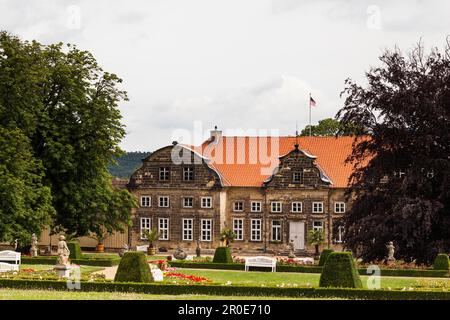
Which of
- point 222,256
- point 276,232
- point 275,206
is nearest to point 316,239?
point 276,232

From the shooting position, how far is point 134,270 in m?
27.4

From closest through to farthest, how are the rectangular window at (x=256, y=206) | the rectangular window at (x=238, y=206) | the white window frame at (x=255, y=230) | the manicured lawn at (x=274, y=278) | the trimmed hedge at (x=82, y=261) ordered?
the manicured lawn at (x=274, y=278)
the trimmed hedge at (x=82, y=261)
the white window frame at (x=255, y=230)
the rectangular window at (x=256, y=206)
the rectangular window at (x=238, y=206)

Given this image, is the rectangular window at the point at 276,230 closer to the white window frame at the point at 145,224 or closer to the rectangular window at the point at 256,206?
the rectangular window at the point at 256,206

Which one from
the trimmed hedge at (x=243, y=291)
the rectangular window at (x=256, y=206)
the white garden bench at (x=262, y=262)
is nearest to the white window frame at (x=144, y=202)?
the rectangular window at (x=256, y=206)

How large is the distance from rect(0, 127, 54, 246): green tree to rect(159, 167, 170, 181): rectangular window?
19.7 m

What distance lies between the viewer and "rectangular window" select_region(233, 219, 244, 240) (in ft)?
201

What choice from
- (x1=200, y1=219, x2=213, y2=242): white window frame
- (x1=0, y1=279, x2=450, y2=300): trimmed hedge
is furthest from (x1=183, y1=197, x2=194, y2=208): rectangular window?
(x1=0, y1=279, x2=450, y2=300): trimmed hedge

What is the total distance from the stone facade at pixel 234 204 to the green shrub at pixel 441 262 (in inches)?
821

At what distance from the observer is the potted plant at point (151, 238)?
187ft

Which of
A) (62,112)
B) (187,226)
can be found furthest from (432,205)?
(187,226)

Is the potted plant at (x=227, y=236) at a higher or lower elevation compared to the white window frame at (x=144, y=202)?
lower

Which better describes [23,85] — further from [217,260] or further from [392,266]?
[392,266]

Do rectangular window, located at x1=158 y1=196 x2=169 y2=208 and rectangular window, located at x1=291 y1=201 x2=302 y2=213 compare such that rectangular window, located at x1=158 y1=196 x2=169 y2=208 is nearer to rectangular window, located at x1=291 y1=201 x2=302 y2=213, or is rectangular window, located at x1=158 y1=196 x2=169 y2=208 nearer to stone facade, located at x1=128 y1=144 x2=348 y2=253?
stone facade, located at x1=128 y1=144 x2=348 y2=253

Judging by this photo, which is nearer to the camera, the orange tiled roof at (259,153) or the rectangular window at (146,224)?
the orange tiled roof at (259,153)
